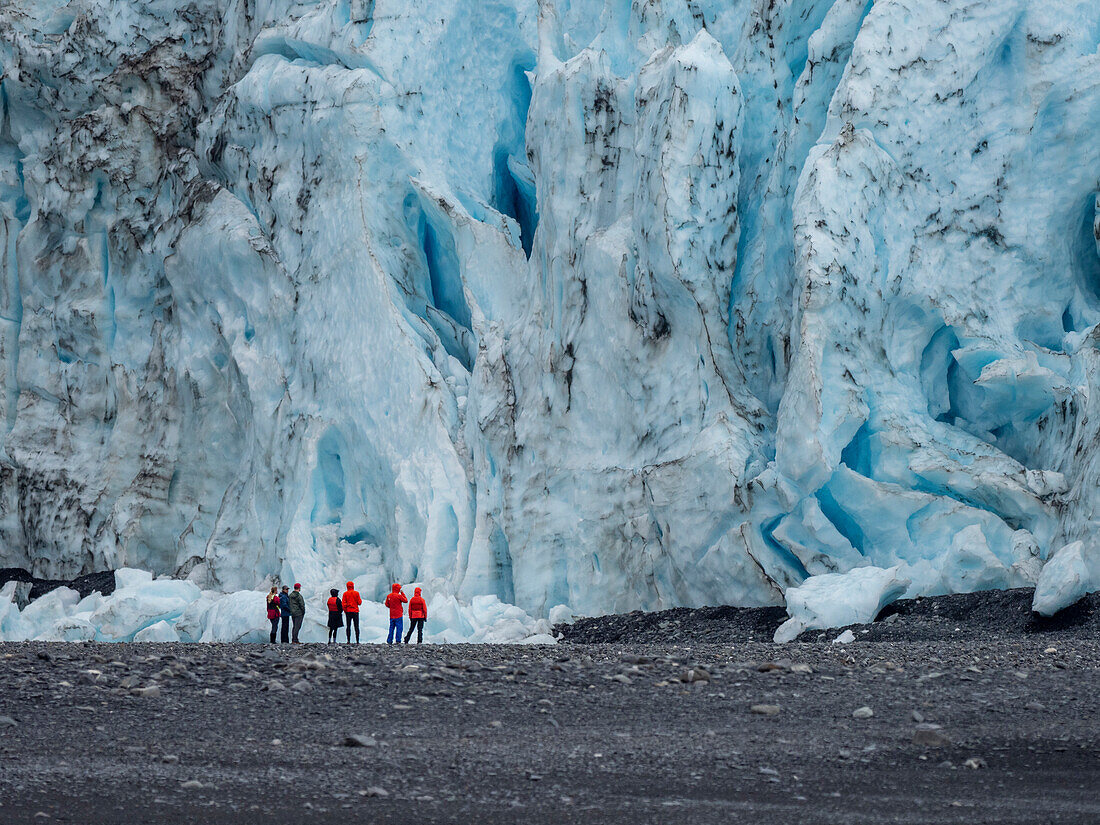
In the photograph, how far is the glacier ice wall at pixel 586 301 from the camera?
12.8 m

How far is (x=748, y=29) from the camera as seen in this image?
15.7 metres

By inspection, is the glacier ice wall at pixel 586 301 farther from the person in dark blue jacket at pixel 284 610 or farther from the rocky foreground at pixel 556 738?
the rocky foreground at pixel 556 738

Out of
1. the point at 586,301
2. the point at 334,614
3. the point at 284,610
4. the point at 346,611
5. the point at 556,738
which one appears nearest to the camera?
the point at 556,738

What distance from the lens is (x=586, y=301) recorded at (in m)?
15.0

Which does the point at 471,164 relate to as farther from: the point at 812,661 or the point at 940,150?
the point at 812,661

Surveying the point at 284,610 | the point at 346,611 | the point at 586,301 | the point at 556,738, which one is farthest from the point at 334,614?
the point at 556,738

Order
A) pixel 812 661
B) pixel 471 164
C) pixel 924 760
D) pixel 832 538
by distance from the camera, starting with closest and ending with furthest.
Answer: pixel 924 760 → pixel 812 661 → pixel 832 538 → pixel 471 164

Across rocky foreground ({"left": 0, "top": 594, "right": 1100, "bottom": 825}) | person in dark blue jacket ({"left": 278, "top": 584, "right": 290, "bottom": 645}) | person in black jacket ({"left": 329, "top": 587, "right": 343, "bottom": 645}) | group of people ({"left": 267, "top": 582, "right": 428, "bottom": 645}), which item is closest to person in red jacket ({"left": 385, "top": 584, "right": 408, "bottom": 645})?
group of people ({"left": 267, "top": 582, "right": 428, "bottom": 645})

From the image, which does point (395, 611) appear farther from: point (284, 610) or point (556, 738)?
point (556, 738)

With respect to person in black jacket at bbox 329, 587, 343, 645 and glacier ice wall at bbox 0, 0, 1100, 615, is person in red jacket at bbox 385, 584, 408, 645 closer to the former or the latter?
person in black jacket at bbox 329, 587, 343, 645

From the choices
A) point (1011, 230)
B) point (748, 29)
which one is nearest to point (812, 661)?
point (1011, 230)

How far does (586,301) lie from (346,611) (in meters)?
5.09

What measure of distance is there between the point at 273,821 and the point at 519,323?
1254 centimetres

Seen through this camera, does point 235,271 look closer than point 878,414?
No
